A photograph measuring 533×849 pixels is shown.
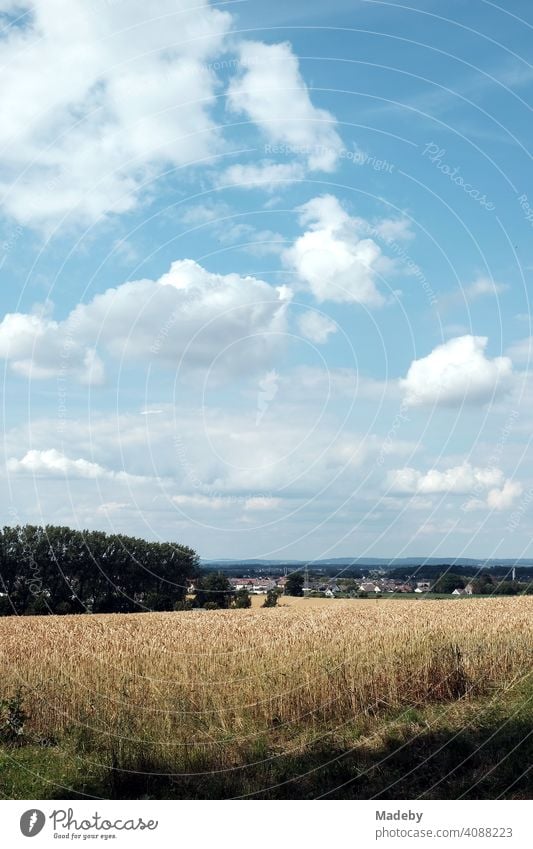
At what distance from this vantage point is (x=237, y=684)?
671 inches

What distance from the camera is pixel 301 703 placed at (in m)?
15.9

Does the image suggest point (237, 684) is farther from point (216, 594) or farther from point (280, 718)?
point (216, 594)

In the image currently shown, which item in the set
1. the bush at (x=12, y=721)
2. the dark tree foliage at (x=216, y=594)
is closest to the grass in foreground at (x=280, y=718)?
the bush at (x=12, y=721)

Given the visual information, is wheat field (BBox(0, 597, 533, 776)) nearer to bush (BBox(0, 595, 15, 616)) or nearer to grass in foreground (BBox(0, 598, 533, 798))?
grass in foreground (BBox(0, 598, 533, 798))

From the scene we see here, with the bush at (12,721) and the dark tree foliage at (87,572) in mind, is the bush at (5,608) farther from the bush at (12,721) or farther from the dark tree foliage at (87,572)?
the bush at (12,721)

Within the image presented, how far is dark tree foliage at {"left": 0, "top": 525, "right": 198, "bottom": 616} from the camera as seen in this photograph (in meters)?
82.1

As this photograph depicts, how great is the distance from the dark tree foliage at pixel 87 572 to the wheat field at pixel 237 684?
2261 inches

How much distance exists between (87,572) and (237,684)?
75.7 metres

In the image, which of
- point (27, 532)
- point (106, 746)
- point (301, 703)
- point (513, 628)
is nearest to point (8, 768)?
point (106, 746)

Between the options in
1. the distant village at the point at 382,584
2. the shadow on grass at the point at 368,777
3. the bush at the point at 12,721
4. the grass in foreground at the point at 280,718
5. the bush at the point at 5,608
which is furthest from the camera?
the bush at the point at 5,608

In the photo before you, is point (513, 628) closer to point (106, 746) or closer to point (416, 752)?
point (416, 752)

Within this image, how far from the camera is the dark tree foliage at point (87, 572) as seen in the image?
82062mm
